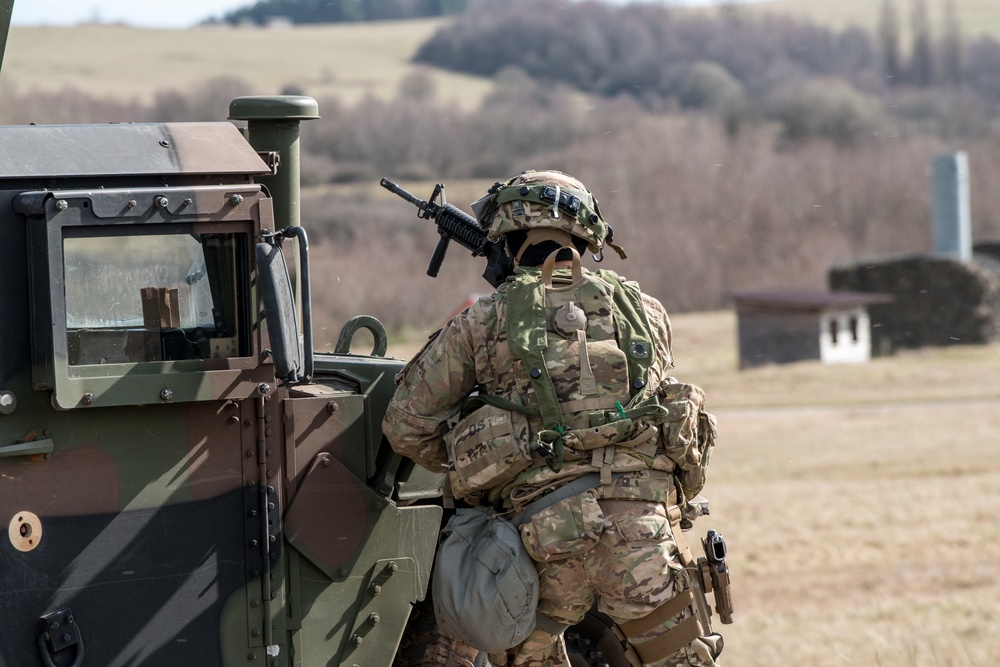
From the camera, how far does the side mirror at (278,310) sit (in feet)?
11.9

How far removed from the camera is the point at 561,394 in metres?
4.14

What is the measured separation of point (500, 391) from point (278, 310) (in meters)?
A: 0.87

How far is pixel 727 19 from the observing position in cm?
10575

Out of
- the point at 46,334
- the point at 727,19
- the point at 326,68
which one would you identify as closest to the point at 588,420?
the point at 46,334

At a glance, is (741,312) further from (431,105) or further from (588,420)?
(431,105)

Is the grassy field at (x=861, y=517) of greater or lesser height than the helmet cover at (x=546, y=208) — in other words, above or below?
below

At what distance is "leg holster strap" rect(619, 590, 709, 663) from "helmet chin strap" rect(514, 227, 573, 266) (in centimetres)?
116

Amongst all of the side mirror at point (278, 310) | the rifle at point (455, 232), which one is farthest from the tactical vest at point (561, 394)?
the rifle at point (455, 232)

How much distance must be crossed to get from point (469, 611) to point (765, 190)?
62.1 meters

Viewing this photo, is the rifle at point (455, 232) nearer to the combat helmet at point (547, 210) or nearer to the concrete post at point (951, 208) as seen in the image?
the combat helmet at point (547, 210)

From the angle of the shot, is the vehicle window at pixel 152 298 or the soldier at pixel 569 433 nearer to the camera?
the vehicle window at pixel 152 298


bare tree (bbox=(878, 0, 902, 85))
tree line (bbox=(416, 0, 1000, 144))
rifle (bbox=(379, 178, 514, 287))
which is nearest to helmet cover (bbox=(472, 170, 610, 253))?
rifle (bbox=(379, 178, 514, 287))

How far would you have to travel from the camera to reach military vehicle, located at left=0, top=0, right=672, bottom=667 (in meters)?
3.65

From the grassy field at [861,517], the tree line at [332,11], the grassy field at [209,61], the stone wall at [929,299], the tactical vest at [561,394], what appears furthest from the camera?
the tree line at [332,11]
